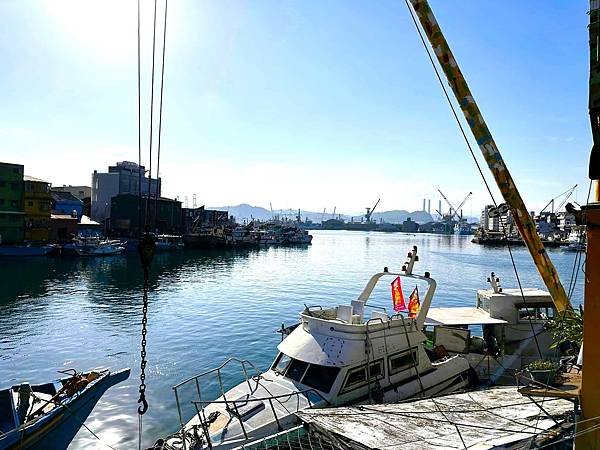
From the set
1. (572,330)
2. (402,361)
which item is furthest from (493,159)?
(402,361)

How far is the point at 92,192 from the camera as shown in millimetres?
121562

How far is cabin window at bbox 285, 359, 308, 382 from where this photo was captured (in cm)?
1250

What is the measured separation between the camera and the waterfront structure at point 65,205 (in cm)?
8800

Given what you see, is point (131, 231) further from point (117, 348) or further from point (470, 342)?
point (470, 342)

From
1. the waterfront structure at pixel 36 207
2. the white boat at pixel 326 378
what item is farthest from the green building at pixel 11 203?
the white boat at pixel 326 378

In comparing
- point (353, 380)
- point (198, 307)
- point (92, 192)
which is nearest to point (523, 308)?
point (353, 380)

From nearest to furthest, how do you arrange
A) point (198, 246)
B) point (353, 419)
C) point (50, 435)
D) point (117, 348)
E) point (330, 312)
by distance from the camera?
point (353, 419) → point (50, 435) → point (330, 312) → point (117, 348) → point (198, 246)

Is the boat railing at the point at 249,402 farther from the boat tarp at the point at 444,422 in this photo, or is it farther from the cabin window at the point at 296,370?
the boat tarp at the point at 444,422

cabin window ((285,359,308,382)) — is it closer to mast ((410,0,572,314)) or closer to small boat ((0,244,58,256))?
mast ((410,0,572,314))

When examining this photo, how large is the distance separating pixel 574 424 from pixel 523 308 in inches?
605

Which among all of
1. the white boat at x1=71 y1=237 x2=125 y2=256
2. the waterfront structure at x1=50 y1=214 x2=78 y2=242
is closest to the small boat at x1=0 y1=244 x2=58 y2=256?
the white boat at x1=71 y1=237 x2=125 y2=256

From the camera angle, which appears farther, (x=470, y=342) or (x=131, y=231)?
(x=131, y=231)

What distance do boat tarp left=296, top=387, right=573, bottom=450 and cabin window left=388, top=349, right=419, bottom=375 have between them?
5.31 m

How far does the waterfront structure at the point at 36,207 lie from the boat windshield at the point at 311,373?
72.3 m
